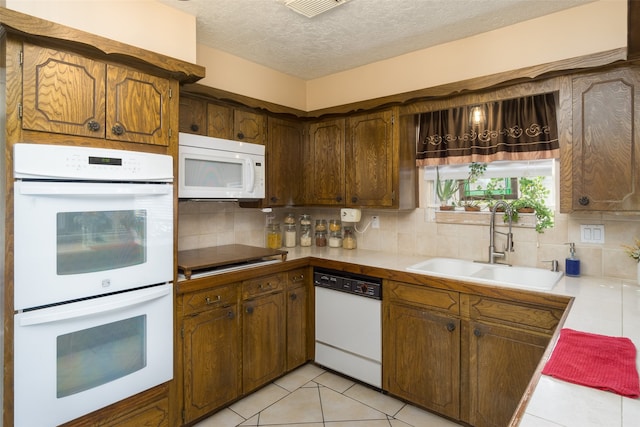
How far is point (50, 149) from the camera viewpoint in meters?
1.54

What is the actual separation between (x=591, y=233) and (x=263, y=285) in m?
2.17

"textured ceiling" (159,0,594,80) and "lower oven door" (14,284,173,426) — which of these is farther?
"textured ceiling" (159,0,594,80)

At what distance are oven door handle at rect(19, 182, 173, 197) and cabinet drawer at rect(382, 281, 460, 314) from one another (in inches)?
61.0

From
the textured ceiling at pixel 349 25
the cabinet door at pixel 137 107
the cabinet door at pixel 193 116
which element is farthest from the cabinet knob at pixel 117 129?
the textured ceiling at pixel 349 25

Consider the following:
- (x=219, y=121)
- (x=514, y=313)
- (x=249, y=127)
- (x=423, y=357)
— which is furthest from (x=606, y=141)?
(x=219, y=121)

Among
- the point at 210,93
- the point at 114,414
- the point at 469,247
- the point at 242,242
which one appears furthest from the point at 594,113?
the point at 114,414

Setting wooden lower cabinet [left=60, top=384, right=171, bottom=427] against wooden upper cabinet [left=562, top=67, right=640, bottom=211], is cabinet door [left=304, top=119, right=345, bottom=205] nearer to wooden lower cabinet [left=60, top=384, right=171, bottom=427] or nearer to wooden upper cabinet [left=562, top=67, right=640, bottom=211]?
wooden upper cabinet [left=562, top=67, right=640, bottom=211]

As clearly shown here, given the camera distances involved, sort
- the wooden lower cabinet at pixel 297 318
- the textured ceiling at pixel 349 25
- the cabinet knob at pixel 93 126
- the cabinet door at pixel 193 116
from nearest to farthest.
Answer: the cabinet knob at pixel 93 126 → the textured ceiling at pixel 349 25 → the cabinet door at pixel 193 116 → the wooden lower cabinet at pixel 297 318

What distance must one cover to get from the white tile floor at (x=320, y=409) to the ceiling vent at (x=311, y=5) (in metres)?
2.56

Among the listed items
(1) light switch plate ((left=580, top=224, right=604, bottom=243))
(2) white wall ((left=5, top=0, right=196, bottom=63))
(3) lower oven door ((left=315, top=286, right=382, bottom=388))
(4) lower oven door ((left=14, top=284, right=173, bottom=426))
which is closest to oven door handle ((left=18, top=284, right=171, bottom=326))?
(4) lower oven door ((left=14, top=284, right=173, bottom=426))

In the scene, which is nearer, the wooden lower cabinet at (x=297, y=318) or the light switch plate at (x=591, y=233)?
the light switch plate at (x=591, y=233)

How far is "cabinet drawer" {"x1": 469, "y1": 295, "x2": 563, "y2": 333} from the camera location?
1.82 m

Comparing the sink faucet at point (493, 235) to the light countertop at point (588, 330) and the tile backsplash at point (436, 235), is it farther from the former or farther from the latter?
the light countertop at point (588, 330)

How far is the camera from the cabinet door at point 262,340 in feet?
7.98
